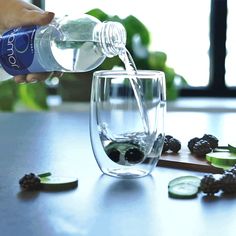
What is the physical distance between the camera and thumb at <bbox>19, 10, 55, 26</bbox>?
110 centimetres

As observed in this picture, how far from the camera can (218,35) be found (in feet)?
9.34

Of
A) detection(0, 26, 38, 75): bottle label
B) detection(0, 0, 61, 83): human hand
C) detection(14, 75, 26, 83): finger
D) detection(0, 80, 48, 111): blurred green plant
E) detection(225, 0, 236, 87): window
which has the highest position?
detection(0, 0, 61, 83): human hand

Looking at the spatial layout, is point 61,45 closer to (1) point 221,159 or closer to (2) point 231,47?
(1) point 221,159

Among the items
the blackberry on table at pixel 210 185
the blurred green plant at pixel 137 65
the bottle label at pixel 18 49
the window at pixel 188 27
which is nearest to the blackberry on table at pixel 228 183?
the blackberry on table at pixel 210 185

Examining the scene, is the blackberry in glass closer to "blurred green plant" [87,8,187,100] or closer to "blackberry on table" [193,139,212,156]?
"blackberry on table" [193,139,212,156]

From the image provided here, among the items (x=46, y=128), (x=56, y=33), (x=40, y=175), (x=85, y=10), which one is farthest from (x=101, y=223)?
(x=85, y=10)

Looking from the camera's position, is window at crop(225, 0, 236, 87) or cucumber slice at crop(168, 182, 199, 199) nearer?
cucumber slice at crop(168, 182, 199, 199)

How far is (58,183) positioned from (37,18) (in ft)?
1.09

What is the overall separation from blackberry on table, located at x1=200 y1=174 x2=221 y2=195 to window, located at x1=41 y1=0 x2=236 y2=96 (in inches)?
77.4

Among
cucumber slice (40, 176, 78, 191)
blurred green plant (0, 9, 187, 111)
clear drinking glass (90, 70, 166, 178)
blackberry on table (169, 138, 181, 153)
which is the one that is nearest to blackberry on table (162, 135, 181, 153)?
blackberry on table (169, 138, 181, 153)

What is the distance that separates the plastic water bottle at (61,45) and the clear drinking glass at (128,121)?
0.26ft

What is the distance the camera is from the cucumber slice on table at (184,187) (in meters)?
0.86

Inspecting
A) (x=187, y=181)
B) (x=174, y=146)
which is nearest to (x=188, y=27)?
Result: (x=174, y=146)

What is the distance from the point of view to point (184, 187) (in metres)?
0.89
